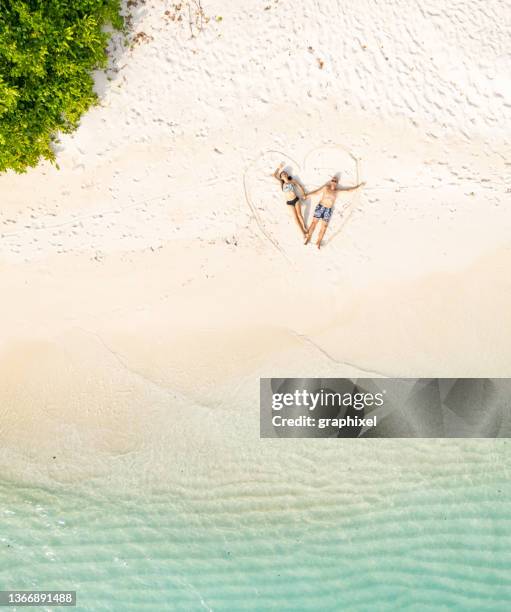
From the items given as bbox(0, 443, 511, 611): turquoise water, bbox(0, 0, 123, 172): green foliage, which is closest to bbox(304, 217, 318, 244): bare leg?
bbox(0, 443, 511, 611): turquoise water

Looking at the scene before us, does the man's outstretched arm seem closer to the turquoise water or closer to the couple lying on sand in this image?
the couple lying on sand

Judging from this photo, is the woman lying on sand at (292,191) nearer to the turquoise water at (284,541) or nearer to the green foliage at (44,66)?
the green foliage at (44,66)

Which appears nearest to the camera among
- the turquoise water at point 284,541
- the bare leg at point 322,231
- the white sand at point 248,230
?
the white sand at point 248,230

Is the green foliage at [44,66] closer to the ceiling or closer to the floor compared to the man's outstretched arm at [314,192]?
closer to the ceiling

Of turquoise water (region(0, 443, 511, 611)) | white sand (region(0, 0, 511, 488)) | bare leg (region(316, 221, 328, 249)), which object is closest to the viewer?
white sand (region(0, 0, 511, 488))

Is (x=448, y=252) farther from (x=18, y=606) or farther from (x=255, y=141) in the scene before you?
(x=18, y=606)

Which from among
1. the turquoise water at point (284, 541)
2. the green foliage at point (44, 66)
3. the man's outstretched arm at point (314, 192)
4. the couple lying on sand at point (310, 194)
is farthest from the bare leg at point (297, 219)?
the turquoise water at point (284, 541)

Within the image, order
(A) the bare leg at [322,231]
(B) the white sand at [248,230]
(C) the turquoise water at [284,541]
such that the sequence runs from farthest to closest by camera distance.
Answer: (C) the turquoise water at [284,541], (A) the bare leg at [322,231], (B) the white sand at [248,230]
